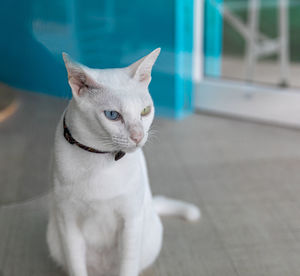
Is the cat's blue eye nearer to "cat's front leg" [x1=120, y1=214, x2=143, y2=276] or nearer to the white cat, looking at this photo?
the white cat

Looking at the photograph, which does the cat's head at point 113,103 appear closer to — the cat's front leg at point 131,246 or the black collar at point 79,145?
the black collar at point 79,145

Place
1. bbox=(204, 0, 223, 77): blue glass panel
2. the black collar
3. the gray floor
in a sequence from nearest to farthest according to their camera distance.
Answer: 1. the black collar
2. the gray floor
3. bbox=(204, 0, 223, 77): blue glass panel

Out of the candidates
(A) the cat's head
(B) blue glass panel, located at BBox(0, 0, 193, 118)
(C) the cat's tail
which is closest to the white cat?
(A) the cat's head

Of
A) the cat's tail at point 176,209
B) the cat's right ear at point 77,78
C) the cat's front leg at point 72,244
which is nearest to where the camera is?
the cat's right ear at point 77,78

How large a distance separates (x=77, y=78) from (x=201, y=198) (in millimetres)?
983

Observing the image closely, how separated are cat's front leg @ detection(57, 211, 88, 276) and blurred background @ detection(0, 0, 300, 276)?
269mm

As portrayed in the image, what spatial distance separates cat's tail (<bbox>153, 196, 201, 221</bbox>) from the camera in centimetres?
159

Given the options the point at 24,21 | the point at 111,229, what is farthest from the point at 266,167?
the point at 24,21

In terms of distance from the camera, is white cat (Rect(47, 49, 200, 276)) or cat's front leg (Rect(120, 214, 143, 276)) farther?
cat's front leg (Rect(120, 214, 143, 276))

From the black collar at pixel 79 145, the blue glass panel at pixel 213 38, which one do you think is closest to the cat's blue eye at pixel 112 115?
the black collar at pixel 79 145

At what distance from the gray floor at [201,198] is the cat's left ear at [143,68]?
0.28 m

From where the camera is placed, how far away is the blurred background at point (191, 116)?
1.27 meters

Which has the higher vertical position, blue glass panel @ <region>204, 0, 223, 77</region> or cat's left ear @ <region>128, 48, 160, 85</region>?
cat's left ear @ <region>128, 48, 160, 85</region>

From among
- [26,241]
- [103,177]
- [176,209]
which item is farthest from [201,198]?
[103,177]
